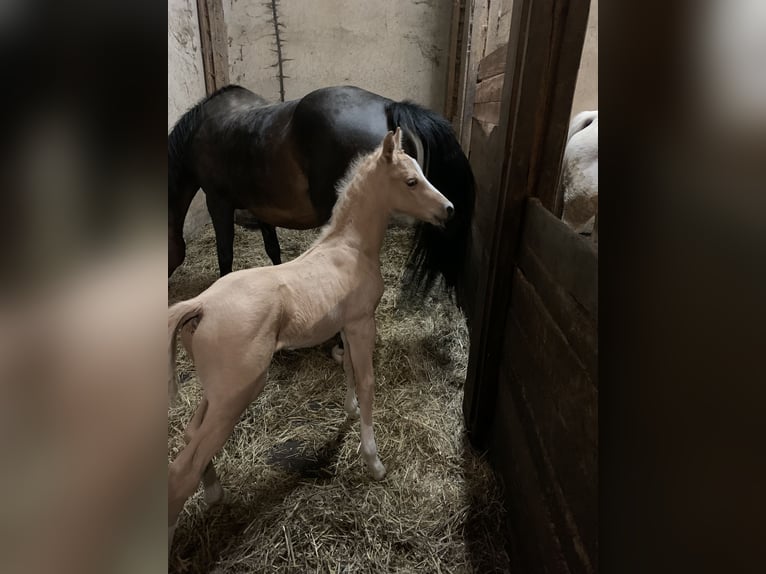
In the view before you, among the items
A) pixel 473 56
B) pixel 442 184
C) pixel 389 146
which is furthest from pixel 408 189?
pixel 473 56

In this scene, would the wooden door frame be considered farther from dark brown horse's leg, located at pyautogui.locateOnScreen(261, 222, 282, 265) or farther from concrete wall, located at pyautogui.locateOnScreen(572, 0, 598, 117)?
dark brown horse's leg, located at pyautogui.locateOnScreen(261, 222, 282, 265)

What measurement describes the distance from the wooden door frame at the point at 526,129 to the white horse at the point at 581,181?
42 cm

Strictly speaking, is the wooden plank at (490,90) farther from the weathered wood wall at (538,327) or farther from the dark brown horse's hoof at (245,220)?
the dark brown horse's hoof at (245,220)

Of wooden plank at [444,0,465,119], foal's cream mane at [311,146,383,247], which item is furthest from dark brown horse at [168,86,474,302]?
wooden plank at [444,0,465,119]

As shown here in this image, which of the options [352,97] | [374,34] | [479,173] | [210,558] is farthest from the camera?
[374,34]

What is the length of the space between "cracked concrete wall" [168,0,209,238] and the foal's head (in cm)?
207

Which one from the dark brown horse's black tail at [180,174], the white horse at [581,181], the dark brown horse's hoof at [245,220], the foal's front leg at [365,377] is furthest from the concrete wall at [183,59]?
the white horse at [581,181]

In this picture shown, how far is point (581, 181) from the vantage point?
1.69 meters

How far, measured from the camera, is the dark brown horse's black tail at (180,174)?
2611 mm
